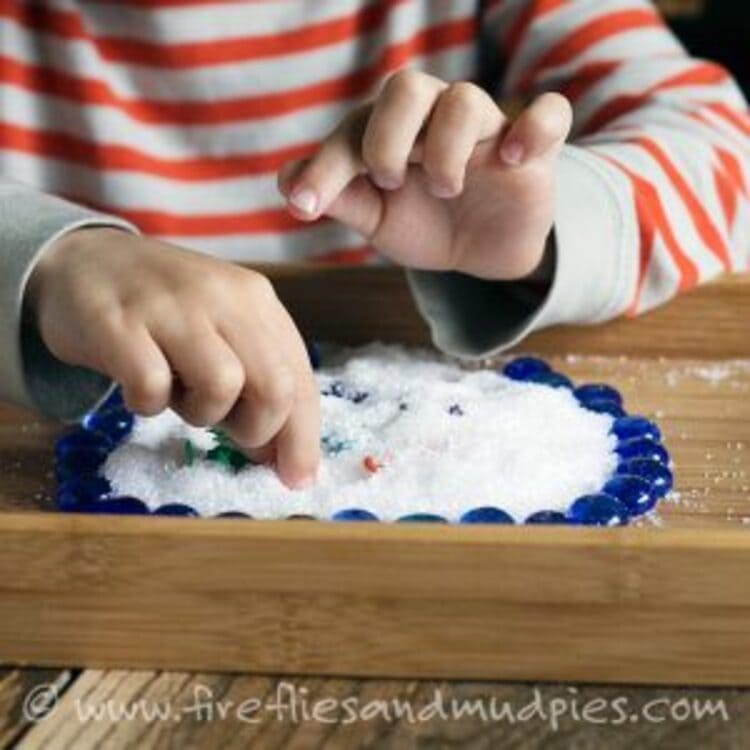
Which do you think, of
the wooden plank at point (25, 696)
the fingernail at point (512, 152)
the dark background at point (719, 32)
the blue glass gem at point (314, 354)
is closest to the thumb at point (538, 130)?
the fingernail at point (512, 152)

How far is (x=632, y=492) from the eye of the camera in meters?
0.49

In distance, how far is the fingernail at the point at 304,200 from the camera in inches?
21.5

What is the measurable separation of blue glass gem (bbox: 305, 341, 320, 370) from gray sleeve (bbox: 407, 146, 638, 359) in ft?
0.15

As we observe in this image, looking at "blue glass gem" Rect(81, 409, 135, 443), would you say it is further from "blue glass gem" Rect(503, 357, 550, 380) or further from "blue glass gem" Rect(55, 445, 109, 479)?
"blue glass gem" Rect(503, 357, 550, 380)

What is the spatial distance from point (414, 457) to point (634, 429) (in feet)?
0.26

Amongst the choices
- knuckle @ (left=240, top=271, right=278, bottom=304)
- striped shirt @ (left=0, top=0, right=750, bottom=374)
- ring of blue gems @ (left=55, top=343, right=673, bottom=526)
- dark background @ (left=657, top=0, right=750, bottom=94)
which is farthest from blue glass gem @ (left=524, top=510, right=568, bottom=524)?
dark background @ (left=657, top=0, right=750, bottom=94)

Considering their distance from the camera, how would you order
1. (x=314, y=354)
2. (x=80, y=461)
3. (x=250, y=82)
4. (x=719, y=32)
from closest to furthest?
(x=80, y=461)
(x=314, y=354)
(x=250, y=82)
(x=719, y=32)

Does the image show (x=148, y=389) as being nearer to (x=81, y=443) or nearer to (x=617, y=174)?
(x=81, y=443)

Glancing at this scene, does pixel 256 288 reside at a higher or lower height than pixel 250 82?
higher

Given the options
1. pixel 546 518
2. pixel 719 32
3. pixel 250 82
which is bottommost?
pixel 719 32

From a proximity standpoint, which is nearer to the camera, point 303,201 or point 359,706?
point 359,706

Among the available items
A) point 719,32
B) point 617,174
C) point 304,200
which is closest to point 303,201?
point 304,200

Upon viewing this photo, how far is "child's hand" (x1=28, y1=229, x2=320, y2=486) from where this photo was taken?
0.47m

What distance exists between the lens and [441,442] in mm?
526
